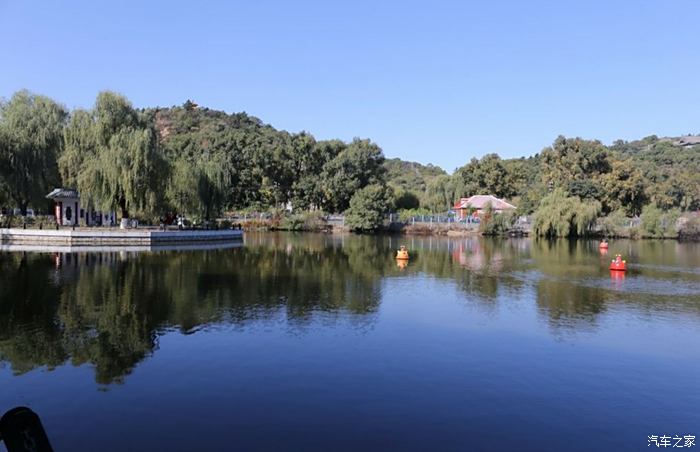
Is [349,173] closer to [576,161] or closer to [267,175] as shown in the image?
[267,175]

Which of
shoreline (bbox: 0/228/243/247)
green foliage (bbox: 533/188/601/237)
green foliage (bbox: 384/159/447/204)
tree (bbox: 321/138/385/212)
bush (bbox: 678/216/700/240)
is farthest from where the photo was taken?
green foliage (bbox: 384/159/447/204)

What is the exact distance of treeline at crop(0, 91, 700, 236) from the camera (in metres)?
38.5

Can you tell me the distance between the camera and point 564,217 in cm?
5825

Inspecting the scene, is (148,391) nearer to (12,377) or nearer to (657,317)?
(12,377)

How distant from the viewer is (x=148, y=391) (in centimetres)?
964

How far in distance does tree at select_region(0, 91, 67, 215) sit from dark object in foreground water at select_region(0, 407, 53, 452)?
41.8 m

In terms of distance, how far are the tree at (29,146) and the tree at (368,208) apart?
32.2 metres

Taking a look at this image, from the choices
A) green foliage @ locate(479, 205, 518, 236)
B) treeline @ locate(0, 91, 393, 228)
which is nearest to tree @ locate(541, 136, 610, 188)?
green foliage @ locate(479, 205, 518, 236)

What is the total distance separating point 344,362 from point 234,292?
9.17m

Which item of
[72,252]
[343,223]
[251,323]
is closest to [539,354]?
[251,323]

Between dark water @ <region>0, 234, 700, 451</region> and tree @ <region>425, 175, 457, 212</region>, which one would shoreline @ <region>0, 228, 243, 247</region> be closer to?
dark water @ <region>0, 234, 700, 451</region>

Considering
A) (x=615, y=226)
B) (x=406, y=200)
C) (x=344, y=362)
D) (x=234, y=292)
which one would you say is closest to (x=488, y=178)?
(x=406, y=200)

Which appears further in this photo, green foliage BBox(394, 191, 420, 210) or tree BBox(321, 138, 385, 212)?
green foliage BBox(394, 191, 420, 210)

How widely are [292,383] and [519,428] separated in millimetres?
4057
